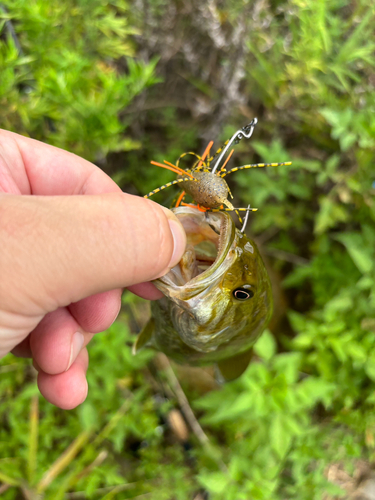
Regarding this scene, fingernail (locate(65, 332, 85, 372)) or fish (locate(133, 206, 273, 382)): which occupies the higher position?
fish (locate(133, 206, 273, 382))

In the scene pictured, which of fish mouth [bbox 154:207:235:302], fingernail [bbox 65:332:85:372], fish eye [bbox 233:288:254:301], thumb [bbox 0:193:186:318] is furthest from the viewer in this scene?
fingernail [bbox 65:332:85:372]

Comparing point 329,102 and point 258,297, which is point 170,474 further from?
point 329,102

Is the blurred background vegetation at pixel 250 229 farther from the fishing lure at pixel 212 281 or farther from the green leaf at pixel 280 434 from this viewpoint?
the fishing lure at pixel 212 281

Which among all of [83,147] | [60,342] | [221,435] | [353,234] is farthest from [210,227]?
[221,435]

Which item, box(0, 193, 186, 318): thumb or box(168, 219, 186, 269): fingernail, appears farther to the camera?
box(168, 219, 186, 269): fingernail

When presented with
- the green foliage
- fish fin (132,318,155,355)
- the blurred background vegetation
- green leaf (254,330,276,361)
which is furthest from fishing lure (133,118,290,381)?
the green foliage

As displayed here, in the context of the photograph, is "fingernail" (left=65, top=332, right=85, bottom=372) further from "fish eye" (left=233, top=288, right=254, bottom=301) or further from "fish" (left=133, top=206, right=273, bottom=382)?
"fish eye" (left=233, top=288, right=254, bottom=301)
